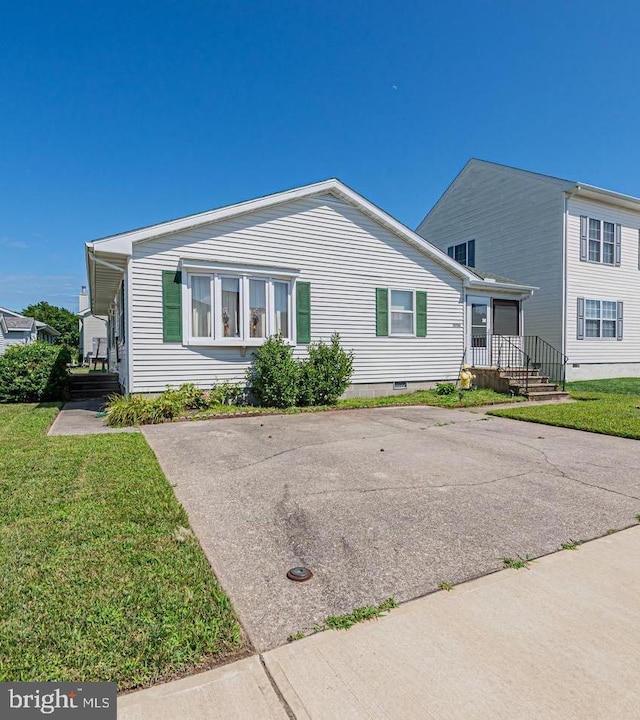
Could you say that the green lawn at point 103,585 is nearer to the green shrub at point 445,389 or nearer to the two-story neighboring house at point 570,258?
the green shrub at point 445,389

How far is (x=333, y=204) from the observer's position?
36.2 ft

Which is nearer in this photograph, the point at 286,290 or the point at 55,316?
the point at 286,290

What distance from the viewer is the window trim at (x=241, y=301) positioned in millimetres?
9273

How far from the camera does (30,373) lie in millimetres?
10898

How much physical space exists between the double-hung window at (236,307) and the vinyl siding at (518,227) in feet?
35.4

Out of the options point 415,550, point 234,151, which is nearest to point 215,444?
point 415,550

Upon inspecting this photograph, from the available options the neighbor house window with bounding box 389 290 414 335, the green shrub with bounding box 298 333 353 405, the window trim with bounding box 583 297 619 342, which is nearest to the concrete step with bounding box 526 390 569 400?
the neighbor house window with bounding box 389 290 414 335

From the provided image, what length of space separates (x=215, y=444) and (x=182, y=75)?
11941mm

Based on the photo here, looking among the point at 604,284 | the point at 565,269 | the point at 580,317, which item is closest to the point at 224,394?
the point at 565,269

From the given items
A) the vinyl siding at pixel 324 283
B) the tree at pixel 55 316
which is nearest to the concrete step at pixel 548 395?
the vinyl siding at pixel 324 283

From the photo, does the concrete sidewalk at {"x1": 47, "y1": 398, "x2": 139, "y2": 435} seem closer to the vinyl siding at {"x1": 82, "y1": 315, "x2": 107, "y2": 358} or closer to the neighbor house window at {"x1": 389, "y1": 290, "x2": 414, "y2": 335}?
the neighbor house window at {"x1": 389, "y1": 290, "x2": 414, "y2": 335}

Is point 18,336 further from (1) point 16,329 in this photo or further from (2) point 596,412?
(2) point 596,412

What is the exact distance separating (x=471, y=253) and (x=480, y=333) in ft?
22.1

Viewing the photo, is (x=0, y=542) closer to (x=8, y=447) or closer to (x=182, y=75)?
(x=8, y=447)
